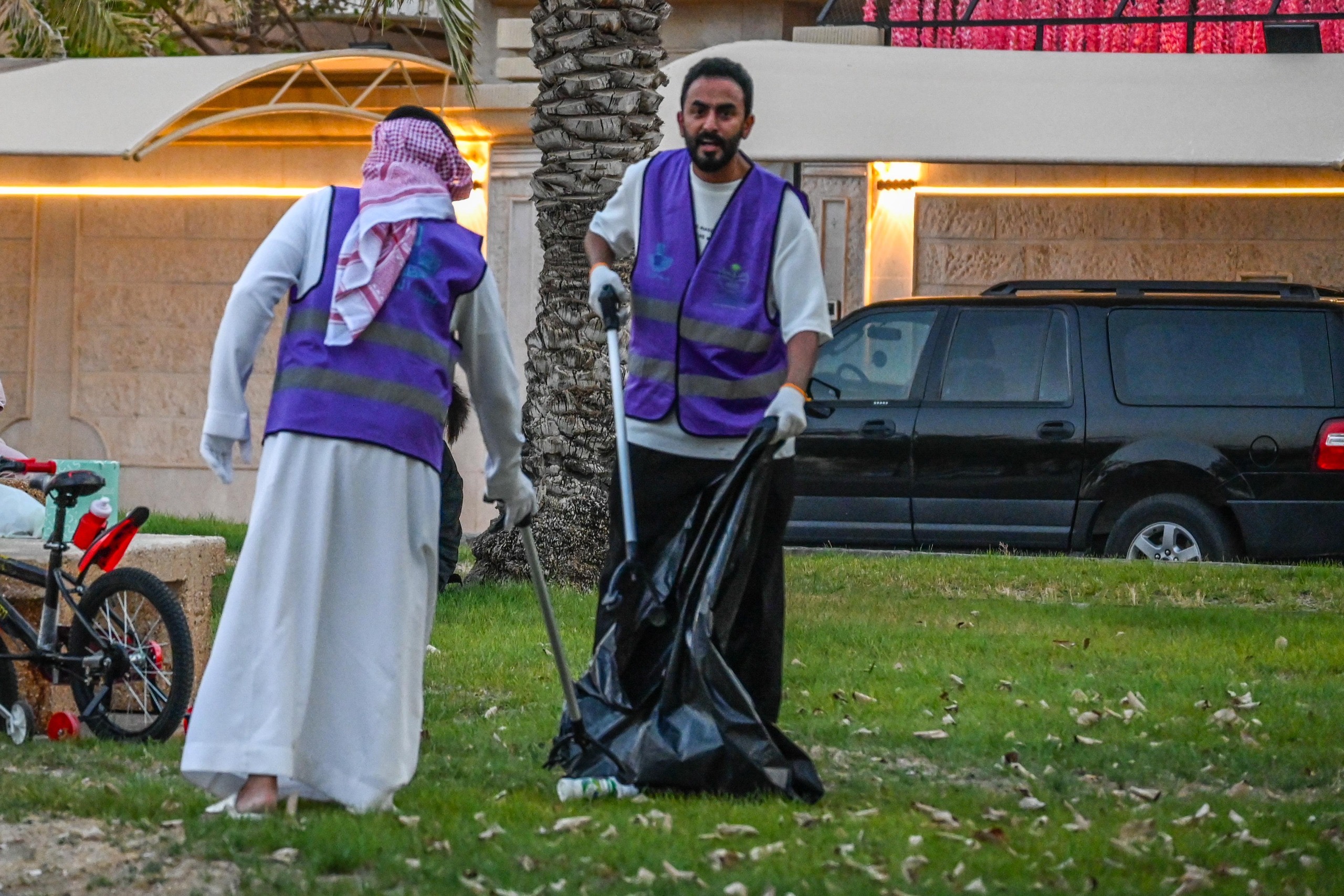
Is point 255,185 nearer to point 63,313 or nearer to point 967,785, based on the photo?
point 63,313

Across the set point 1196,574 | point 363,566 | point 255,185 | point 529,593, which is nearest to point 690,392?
point 363,566

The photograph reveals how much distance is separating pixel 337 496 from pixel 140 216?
1349 cm

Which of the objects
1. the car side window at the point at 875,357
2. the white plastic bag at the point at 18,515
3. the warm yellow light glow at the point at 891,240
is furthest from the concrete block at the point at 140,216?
the white plastic bag at the point at 18,515

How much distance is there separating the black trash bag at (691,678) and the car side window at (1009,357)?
262 inches

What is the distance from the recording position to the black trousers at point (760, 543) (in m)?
5.46

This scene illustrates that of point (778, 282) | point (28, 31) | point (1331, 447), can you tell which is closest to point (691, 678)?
point (778, 282)

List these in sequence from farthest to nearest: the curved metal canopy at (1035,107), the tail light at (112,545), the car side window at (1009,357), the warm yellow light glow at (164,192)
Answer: the warm yellow light glow at (164,192) → the curved metal canopy at (1035,107) → the car side window at (1009,357) → the tail light at (112,545)

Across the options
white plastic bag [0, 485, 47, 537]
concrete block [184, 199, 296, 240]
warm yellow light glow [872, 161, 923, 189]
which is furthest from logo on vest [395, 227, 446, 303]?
concrete block [184, 199, 296, 240]

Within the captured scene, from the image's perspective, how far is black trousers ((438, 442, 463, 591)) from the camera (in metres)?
8.79

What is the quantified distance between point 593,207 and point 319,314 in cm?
506

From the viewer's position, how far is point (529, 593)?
9.89 m

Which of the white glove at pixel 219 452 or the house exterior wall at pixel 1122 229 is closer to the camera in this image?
the white glove at pixel 219 452

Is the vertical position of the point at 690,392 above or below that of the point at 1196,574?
above

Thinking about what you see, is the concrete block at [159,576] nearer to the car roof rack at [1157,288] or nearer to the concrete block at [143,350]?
the car roof rack at [1157,288]
